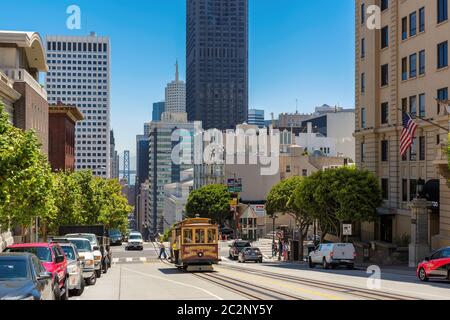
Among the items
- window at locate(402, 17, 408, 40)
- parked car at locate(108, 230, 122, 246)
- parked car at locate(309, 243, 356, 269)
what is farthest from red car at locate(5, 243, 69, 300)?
parked car at locate(108, 230, 122, 246)

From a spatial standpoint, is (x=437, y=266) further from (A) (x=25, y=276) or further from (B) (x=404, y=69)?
(B) (x=404, y=69)

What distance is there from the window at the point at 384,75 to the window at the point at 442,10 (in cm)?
975

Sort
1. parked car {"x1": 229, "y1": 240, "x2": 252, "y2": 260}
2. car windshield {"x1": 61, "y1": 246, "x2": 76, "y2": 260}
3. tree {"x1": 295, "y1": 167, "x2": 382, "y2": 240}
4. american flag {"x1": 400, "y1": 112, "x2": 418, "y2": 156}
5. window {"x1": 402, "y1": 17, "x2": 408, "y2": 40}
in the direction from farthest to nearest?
parked car {"x1": 229, "y1": 240, "x2": 252, "y2": 260} < window {"x1": 402, "y1": 17, "x2": 408, "y2": 40} < tree {"x1": 295, "y1": 167, "x2": 382, "y2": 240} < american flag {"x1": 400, "y1": 112, "x2": 418, "y2": 156} < car windshield {"x1": 61, "y1": 246, "x2": 76, "y2": 260}

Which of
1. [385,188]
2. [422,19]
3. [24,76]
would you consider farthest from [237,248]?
[422,19]

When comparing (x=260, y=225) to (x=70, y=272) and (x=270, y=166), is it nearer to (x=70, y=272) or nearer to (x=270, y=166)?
(x=270, y=166)

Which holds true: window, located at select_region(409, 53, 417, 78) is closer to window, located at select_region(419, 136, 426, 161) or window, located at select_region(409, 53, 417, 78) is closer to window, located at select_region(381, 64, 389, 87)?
window, located at select_region(381, 64, 389, 87)

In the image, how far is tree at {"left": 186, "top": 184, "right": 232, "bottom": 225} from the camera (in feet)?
352

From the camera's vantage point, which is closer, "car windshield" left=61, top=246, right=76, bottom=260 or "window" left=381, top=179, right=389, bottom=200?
"car windshield" left=61, top=246, right=76, bottom=260

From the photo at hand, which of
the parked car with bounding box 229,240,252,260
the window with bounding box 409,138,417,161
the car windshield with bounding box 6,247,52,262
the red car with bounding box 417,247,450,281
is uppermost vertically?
the window with bounding box 409,138,417,161

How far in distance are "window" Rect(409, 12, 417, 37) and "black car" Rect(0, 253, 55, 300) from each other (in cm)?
4126

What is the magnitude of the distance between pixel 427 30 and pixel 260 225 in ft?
208

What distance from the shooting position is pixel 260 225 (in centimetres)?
10819

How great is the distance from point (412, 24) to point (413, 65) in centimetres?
296
